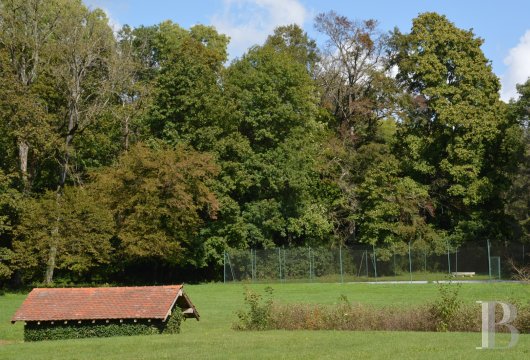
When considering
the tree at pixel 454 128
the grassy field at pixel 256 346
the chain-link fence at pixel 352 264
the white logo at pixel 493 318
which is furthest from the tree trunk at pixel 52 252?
the white logo at pixel 493 318

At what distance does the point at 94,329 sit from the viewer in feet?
80.5

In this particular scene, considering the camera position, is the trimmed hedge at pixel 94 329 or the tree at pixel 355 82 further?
the tree at pixel 355 82

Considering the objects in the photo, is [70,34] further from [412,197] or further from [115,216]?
[412,197]

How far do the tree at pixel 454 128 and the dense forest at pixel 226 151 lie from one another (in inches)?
5.2

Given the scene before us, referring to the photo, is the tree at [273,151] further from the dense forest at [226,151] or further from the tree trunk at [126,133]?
the tree trunk at [126,133]

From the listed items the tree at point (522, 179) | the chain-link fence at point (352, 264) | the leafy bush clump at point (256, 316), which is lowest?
the leafy bush clump at point (256, 316)

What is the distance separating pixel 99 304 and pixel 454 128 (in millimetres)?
35678

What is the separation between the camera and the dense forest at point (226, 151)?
4750 cm

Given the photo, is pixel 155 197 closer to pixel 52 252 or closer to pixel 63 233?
pixel 63 233

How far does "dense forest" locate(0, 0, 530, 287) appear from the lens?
47.5 meters

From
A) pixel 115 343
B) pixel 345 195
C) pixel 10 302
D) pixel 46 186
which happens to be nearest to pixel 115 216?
pixel 46 186

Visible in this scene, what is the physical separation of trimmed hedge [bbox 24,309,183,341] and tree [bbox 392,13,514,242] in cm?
3381

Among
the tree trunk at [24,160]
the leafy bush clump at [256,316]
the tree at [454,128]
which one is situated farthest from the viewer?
the tree at [454,128]

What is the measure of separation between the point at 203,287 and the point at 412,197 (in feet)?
53.5
